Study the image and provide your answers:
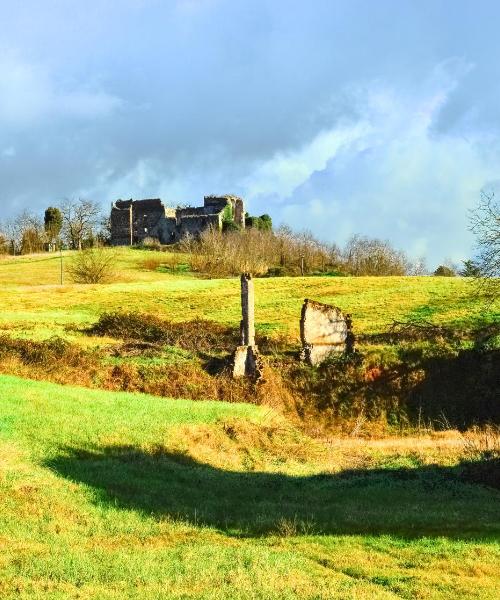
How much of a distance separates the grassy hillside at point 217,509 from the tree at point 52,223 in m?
105

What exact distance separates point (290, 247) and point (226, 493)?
82.2 metres

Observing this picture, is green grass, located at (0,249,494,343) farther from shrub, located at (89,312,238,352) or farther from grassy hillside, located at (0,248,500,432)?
shrub, located at (89,312,238,352)

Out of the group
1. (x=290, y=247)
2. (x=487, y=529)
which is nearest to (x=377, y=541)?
(x=487, y=529)

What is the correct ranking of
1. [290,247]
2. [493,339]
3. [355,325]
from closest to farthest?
[493,339], [355,325], [290,247]

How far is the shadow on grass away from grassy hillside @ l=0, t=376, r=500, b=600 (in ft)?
0.17

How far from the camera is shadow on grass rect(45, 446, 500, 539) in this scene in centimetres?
1381

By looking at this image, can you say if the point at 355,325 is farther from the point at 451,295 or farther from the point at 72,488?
the point at 72,488

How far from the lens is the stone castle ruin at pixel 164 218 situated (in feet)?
388

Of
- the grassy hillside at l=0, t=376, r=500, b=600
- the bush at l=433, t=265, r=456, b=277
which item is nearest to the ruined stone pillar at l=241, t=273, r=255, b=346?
the grassy hillside at l=0, t=376, r=500, b=600

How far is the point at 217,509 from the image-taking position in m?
15.4

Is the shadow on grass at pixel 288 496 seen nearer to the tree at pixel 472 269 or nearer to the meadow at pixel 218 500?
the meadow at pixel 218 500

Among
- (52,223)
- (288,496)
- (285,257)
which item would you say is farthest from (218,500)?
(52,223)

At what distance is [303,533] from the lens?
520 inches

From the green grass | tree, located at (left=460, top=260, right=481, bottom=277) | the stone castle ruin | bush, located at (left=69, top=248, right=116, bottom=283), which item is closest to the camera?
tree, located at (left=460, top=260, right=481, bottom=277)
